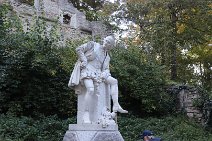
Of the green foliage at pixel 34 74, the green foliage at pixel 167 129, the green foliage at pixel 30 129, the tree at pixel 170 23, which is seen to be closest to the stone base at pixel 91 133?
the green foliage at pixel 30 129

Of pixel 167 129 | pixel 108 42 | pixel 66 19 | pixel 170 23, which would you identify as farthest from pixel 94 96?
pixel 66 19

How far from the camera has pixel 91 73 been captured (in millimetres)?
6684

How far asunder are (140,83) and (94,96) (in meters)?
7.35

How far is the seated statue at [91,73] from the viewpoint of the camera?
6.60 meters

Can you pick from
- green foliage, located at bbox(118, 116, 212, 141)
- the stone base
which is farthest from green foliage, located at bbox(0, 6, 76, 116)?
the stone base

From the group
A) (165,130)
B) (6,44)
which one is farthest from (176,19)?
(6,44)

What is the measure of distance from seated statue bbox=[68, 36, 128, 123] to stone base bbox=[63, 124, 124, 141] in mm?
186

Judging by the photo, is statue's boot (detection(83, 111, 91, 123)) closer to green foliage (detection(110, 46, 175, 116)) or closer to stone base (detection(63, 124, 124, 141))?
stone base (detection(63, 124, 124, 141))

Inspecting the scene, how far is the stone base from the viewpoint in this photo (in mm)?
6227

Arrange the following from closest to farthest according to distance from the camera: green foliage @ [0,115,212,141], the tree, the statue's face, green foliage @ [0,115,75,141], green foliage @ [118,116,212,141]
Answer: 1. the statue's face
2. green foliage @ [0,115,75,141]
3. green foliage @ [0,115,212,141]
4. green foliage @ [118,116,212,141]
5. the tree

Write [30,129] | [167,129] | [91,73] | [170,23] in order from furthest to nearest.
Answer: [170,23]
[167,129]
[30,129]
[91,73]

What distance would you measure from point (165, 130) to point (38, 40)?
5128mm

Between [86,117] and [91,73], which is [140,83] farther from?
[86,117]

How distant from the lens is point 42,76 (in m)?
12.4
